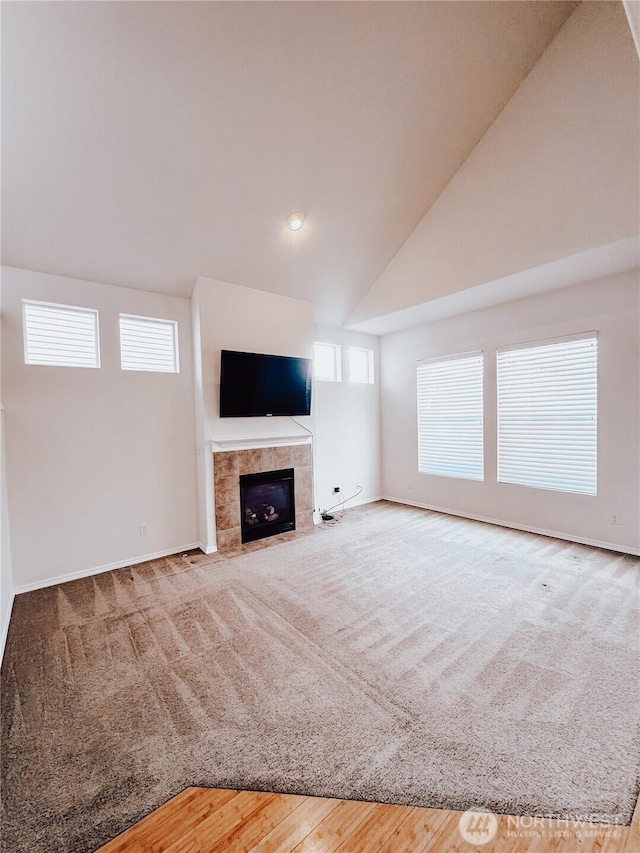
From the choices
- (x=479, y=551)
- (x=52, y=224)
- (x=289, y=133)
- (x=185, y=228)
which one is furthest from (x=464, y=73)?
(x=479, y=551)

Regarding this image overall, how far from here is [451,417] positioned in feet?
16.6

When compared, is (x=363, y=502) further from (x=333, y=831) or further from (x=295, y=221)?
(x=333, y=831)

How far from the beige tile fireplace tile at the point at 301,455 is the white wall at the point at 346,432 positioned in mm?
306

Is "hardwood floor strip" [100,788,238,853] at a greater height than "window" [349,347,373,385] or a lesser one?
lesser

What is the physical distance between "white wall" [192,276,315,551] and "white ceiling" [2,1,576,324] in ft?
0.89

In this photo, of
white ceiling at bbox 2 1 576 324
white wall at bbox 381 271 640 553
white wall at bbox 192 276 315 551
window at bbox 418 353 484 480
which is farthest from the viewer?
window at bbox 418 353 484 480

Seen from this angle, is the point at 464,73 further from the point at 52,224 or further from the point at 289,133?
the point at 52,224

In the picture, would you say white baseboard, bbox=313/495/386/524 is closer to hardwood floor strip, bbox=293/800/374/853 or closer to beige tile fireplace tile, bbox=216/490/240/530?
beige tile fireplace tile, bbox=216/490/240/530

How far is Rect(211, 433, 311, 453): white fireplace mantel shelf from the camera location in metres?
3.96

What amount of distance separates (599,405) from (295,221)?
3648 mm

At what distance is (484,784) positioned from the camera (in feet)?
4.63

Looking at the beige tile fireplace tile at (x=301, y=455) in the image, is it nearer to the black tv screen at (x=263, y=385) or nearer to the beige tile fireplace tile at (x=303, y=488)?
the beige tile fireplace tile at (x=303, y=488)

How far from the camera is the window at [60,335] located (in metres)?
3.19

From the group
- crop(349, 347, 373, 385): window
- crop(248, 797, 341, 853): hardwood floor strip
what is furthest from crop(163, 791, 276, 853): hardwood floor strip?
crop(349, 347, 373, 385): window
